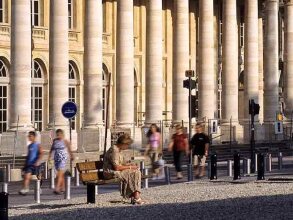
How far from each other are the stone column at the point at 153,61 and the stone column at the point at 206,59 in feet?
16.9

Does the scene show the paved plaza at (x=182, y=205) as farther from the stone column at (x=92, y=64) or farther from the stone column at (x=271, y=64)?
the stone column at (x=271, y=64)

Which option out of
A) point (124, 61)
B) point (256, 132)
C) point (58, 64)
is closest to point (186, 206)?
point (58, 64)

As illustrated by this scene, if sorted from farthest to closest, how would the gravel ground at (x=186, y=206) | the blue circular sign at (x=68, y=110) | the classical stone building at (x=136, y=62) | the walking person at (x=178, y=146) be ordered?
the classical stone building at (x=136, y=62), the blue circular sign at (x=68, y=110), the walking person at (x=178, y=146), the gravel ground at (x=186, y=206)

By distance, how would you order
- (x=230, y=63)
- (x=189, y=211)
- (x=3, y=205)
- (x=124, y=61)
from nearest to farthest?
(x=3, y=205)
(x=189, y=211)
(x=124, y=61)
(x=230, y=63)

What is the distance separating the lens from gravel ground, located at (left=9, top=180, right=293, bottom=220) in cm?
2577

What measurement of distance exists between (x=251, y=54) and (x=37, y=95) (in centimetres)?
1796

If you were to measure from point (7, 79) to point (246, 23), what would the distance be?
67.7ft

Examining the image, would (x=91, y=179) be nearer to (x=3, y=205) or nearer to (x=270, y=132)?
(x=3, y=205)

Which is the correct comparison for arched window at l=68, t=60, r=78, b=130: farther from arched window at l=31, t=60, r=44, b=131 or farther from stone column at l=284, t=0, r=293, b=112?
stone column at l=284, t=0, r=293, b=112

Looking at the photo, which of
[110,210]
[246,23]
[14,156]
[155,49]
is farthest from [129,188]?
[246,23]

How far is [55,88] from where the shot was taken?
55.2 metres

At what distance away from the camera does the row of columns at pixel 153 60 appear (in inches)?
2045

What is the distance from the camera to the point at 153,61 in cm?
6531

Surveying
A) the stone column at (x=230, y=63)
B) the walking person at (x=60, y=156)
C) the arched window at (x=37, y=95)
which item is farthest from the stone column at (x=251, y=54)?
the walking person at (x=60, y=156)
